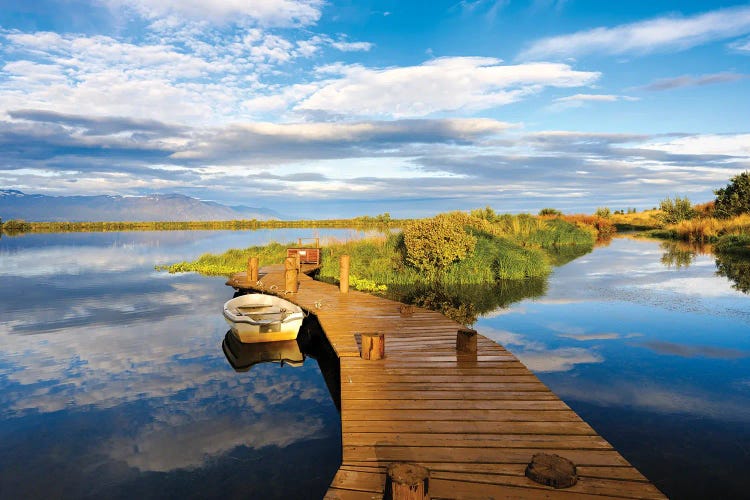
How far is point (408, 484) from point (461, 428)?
290 cm

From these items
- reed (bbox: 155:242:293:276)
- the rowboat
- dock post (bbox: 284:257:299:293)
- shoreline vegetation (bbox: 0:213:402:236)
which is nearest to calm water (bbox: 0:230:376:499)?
the rowboat

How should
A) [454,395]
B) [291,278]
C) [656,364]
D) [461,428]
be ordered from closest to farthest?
[461,428] < [454,395] < [656,364] < [291,278]

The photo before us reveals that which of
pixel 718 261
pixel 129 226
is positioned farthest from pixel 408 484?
pixel 129 226

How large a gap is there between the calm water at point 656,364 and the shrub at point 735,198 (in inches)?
1316

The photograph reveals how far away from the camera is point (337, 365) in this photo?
43.3ft

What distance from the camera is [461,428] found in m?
6.41

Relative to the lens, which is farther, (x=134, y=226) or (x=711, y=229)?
A: (x=134, y=226)

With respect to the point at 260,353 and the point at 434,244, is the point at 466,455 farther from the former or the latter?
the point at 434,244

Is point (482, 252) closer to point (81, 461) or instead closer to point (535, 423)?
point (535, 423)

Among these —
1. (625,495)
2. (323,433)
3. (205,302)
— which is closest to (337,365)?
(323,433)

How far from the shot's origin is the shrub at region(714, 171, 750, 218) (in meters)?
48.9

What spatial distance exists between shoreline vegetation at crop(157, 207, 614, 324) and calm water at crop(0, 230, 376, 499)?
888 cm

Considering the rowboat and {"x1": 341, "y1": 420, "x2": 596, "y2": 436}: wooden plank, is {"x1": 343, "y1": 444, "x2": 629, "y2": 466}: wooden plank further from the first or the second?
the rowboat

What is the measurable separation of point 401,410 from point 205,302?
1695 cm
